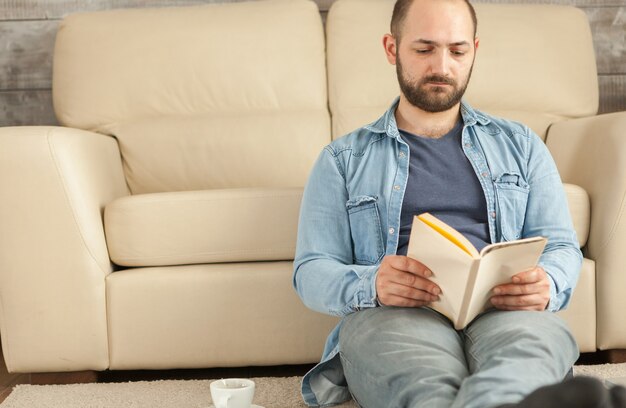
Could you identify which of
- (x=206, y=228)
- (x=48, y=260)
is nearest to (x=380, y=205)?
(x=206, y=228)

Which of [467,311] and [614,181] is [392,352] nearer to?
[467,311]

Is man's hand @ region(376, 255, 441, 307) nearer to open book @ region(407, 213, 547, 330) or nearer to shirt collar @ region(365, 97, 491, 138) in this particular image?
open book @ region(407, 213, 547, 330)

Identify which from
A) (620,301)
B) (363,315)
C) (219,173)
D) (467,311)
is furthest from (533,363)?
(219,173)

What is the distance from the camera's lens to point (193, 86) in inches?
98.0

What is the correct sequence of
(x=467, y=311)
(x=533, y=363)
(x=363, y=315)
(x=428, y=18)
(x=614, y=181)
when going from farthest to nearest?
1. (x=614, y=181)
2. (x=428, y=18)
3. (x=363, y=315)
4. (x=467, y=311)
5. (x=533, y=363)

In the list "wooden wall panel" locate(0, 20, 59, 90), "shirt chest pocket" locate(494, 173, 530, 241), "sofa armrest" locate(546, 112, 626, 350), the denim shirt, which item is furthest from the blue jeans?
"wooden wall panel" locate(0, 20, 59, 90)

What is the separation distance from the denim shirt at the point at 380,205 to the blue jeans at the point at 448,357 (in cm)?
14

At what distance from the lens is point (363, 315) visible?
136 cm

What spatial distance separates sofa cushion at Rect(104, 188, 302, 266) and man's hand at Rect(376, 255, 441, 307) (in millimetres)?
630

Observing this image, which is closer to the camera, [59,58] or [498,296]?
[498,296]

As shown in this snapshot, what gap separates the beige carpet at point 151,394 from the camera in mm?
1708

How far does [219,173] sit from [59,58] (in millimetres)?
655

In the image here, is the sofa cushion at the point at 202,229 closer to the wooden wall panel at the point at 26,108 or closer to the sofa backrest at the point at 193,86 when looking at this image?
the sofa backrest at the point at 193,86

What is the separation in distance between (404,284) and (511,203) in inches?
14.0
